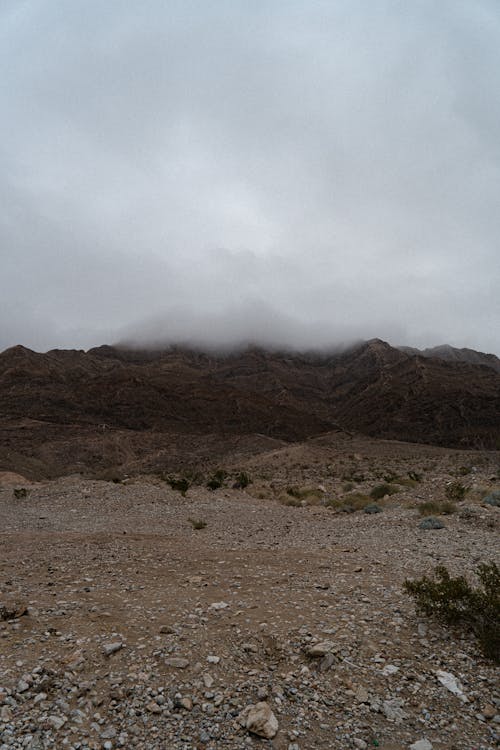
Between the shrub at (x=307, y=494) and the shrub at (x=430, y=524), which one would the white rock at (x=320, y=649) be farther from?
the shrub at (x=307, y=494)

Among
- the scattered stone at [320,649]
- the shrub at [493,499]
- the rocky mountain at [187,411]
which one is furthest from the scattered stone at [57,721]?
the rocky mountain at [187,411]

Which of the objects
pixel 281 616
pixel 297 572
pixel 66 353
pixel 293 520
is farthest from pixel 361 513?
pixel 66 353

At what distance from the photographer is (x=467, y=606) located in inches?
217

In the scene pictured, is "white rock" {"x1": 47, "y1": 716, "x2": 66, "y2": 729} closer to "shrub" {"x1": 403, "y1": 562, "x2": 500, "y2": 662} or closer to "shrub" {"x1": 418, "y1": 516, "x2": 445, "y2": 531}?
"shrub" {"x1": 403, "y1": 562, "x2": 500, "y2": 662}

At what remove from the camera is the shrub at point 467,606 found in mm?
4715

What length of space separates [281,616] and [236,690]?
68.1 inches

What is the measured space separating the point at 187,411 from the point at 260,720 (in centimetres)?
9727

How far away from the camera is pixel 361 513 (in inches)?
630

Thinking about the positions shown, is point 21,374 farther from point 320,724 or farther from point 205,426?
point 320,724

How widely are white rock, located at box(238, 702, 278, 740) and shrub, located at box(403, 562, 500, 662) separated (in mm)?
2490

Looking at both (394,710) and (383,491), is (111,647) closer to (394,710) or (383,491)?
(394,710)

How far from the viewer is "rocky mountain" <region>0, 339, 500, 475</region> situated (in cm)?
6681

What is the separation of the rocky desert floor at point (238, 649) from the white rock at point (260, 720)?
0.01 m

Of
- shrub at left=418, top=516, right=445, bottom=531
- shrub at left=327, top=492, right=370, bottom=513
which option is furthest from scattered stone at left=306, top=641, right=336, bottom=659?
shrub at left=327, top=492, right=370, bottom=513
